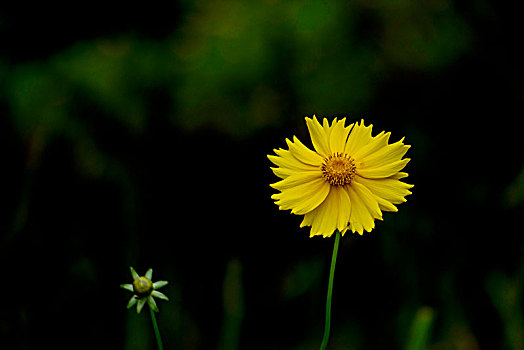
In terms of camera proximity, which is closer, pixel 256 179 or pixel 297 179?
pixel 297 179

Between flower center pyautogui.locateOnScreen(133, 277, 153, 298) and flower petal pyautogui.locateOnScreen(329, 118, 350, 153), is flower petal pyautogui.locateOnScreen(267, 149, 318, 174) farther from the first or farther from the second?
flower center pyautogui.locateOnScreen(133, 277, 153, 298)

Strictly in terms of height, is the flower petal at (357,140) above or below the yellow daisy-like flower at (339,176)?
above

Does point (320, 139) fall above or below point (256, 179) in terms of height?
below

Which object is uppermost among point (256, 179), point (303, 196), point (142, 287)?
point (256, 179)

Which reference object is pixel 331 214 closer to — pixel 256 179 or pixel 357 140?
pixel 357 140

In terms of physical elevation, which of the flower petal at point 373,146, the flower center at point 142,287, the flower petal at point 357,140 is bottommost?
the flower center at point 142,287

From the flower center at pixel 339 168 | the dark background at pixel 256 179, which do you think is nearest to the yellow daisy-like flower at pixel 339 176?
the flower center at pixel 339 168

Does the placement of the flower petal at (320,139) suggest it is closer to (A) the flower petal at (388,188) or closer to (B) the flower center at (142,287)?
(A) the flower petal at (388,188)

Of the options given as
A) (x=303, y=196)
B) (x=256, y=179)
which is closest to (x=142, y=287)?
(x=303, y=196)
